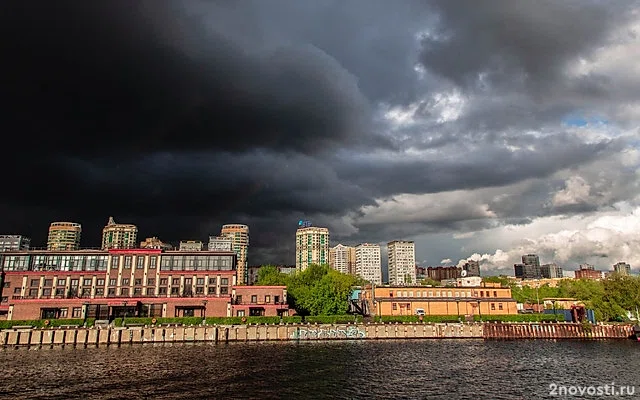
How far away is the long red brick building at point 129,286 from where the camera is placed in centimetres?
13138

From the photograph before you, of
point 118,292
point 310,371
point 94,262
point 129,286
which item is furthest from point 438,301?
point 94,262

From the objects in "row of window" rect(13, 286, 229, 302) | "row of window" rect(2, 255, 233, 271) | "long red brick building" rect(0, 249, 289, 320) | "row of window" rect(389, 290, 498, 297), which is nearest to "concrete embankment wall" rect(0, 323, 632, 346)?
"long red brick building" rect(0, 249, 289, 320)

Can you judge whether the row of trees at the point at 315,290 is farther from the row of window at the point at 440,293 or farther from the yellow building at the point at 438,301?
the row of window at the point at 440,293

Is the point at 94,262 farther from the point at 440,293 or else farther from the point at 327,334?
the point at 440,293

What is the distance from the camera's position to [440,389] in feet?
196

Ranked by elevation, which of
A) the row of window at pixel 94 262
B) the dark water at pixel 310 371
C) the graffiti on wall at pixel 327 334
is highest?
the row of window at pixel 94 262

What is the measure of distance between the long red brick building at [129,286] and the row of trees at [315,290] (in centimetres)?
909

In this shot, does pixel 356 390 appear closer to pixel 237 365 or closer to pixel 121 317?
pixel 237 365

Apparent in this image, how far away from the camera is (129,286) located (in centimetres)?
13650

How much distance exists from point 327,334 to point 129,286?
64490mm

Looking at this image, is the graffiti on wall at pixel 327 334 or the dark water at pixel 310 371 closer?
the dark water at pixel 310 371

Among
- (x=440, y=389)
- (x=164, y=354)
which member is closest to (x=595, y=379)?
(x=440, y=389)

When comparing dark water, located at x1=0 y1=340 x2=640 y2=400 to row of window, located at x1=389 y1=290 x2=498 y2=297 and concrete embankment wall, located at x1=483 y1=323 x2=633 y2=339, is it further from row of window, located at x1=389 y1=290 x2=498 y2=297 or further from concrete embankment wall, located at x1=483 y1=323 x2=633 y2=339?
row of window, located at x1=389 y1=290 x2=498 y2=297

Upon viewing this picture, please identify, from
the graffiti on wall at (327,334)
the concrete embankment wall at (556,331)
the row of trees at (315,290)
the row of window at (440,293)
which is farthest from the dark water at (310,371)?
the row of window at (440,293)
